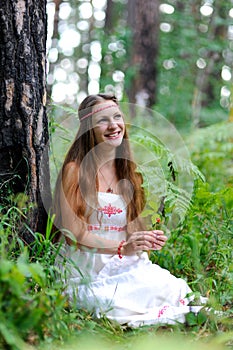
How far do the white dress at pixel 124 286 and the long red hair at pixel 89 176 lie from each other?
0.12 m

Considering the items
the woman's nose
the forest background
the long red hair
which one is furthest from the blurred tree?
the woman's nose

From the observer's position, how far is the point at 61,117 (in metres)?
4.84

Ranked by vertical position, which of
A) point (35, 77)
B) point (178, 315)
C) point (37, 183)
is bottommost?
point (178, 315)

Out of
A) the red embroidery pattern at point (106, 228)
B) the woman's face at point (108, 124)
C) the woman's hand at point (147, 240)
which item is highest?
the woman's face at point (108, 124)

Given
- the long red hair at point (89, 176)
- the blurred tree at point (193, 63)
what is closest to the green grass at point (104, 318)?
the long red hair at point (89, 176)

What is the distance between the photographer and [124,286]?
3.43 m

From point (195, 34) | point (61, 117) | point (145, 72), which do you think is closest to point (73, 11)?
point (195, 34)

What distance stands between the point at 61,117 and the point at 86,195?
1.38 m

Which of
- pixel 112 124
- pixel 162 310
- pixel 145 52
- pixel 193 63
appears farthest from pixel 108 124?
pixel 193 63

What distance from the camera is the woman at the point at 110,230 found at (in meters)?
3.33

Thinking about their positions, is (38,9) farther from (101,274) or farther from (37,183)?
(101,274)

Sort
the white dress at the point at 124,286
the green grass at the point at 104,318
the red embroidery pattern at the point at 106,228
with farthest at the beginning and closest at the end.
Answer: the red embroidery pattern at the point at 106,228, the white dress at the point at 124,286, the green grass at the point at 104,318

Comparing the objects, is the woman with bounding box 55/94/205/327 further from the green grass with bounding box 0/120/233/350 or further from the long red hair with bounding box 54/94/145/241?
the green grass with bounding box 0/120/233/350

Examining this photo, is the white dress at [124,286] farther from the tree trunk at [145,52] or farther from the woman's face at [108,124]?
the tree trunk at [145,52]
